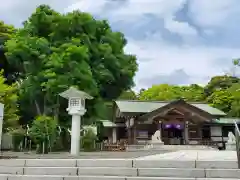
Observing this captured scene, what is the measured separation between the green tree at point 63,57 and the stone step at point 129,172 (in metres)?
13.8

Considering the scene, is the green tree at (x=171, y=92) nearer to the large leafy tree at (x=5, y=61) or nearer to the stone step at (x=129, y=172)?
the large leafy tree at (x=5, y=61)

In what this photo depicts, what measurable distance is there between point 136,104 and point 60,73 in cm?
1442

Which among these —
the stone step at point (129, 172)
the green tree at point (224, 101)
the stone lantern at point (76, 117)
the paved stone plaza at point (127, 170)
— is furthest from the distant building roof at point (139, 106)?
the stone step at point (129, 172)

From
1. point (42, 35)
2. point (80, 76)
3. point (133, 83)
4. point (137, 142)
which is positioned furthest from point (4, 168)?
point (137, 142)

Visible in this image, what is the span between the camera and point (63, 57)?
830 inches

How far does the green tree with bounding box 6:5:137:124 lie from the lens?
21.0 metres

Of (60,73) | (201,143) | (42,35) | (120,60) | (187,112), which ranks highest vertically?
(42,35)

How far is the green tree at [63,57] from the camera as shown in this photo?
21.0 meters

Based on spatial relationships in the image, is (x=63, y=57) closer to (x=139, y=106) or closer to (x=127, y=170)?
(x=139, y=106)

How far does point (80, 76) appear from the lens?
67.8 ft

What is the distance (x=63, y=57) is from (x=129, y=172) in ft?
51.7

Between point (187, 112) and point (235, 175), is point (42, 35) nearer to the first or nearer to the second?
point (187, 112)

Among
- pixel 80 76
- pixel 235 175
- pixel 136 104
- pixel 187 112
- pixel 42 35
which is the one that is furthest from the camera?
pixel 136 104

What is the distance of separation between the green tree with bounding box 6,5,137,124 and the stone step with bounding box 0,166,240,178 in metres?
13.8
